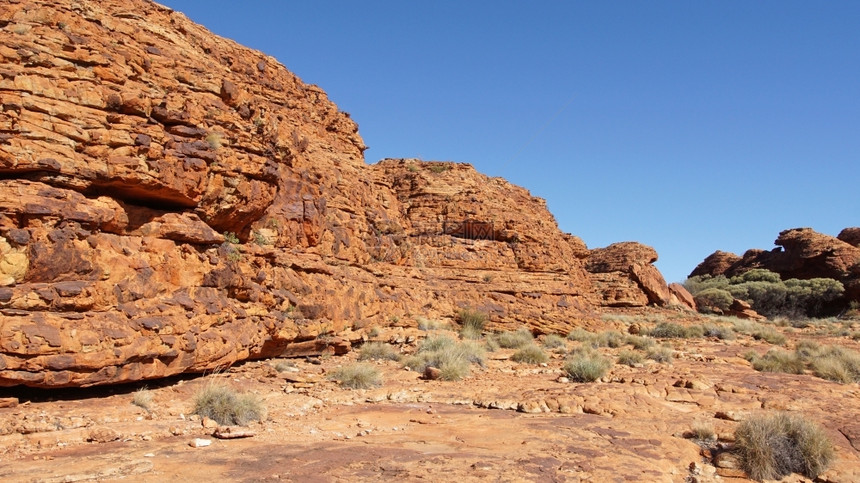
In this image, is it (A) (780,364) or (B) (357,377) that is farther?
(A) (780,364)

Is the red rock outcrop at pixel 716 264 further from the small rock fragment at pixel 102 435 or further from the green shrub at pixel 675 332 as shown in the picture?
the small rock fragment at pixel 102 435

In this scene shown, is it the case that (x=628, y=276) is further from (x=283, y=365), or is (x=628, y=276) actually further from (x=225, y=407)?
(x=225, y=407)

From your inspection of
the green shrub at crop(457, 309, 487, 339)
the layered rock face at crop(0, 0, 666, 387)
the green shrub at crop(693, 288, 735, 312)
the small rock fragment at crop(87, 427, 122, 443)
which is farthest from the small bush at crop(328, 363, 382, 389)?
the green shrub at crop(693, 288, 735, 312)

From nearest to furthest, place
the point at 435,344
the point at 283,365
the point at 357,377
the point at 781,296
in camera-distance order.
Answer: the point at 357,377, the point at 283,365, the point at 435,344, the point at 781,296

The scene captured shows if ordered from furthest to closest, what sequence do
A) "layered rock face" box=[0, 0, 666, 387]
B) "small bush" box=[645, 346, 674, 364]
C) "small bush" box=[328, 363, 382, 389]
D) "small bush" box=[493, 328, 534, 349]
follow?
"small bush" box=[493, 328, 534, 349]
"small bush" box=[645, 346, 674, 364]
"small bush" box=[328, 363, 382, 389]
"layered rock face" box=[0, 0, 666, 387]

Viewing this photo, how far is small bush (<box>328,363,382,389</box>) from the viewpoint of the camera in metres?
11.0

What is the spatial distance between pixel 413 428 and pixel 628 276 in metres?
36.5

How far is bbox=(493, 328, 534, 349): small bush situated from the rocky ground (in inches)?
249

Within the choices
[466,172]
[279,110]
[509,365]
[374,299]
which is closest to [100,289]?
[374,299]

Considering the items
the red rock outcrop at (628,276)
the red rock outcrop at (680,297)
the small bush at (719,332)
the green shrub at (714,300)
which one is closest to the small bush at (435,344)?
the small bush at (719,332)

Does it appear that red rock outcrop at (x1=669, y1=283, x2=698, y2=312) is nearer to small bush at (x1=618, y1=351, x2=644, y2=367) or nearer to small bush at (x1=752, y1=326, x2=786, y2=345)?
small bush at (x1=752, y1=326, x2=786, y2=345)

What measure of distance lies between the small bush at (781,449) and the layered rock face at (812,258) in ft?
154

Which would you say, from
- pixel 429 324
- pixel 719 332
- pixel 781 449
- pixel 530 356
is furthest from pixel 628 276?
pixel 781 449

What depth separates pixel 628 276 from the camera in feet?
136
